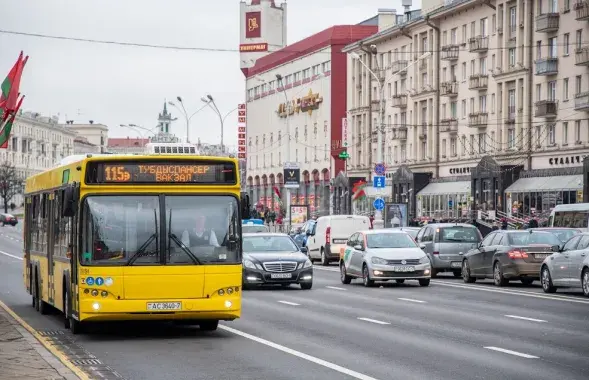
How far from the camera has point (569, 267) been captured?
1158 inches

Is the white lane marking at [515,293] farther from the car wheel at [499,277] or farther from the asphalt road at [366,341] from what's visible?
the car wheel at [499,277]

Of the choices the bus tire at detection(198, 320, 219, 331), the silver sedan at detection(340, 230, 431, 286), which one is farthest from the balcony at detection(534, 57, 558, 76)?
the bus tire at detection(198, 320, 219, 331)

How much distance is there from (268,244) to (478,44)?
4904cm

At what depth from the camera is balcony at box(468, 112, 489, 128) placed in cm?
8062

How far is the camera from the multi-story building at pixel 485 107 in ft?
233

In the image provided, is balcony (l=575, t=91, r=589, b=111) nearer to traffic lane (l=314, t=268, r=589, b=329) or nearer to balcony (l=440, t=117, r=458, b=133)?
balcony (l=440, t=117, r=458, b=133)

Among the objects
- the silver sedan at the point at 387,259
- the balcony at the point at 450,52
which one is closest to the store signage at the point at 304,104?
the balcony at the point at 450,52

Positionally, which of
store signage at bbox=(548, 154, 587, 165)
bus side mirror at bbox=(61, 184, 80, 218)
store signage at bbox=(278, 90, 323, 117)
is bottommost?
bus side mirror at bbox=(61, 184, 80, 218)

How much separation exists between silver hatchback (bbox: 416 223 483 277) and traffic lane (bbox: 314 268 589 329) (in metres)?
3.35

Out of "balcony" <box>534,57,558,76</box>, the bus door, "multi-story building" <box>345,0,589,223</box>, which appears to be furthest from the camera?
"balcony" <box>534,57,558,76</box>

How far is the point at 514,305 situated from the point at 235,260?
912 cm

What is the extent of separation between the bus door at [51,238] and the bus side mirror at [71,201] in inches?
99.3

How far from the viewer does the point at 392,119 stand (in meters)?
98.9

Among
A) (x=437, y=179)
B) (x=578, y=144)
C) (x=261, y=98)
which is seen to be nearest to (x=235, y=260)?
(x=578, y=144)
